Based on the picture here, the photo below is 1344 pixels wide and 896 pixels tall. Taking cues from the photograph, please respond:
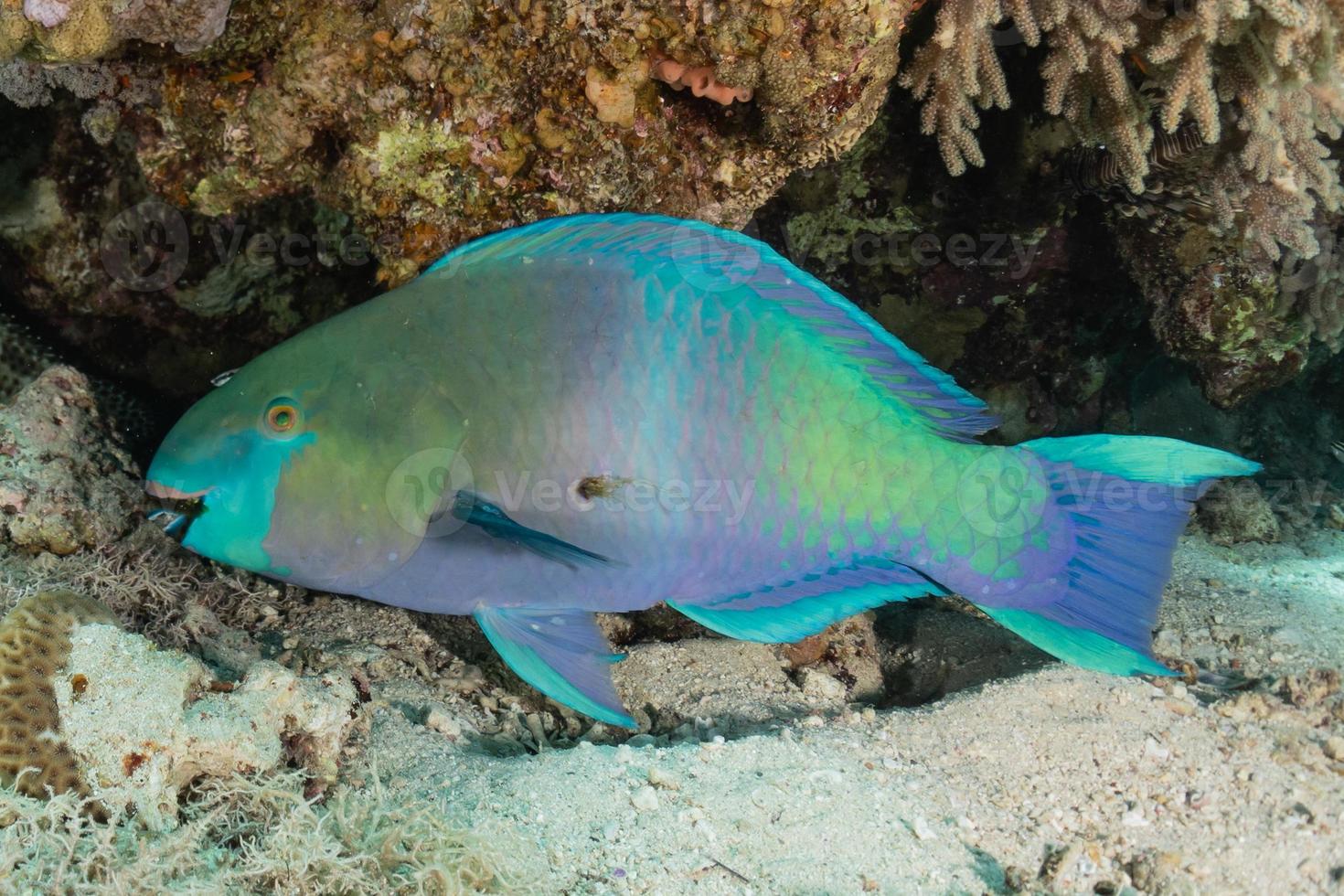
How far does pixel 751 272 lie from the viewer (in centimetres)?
237

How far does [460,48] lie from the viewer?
106 inches

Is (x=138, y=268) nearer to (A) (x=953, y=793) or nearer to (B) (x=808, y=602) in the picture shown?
(B) (x=808, y=602)

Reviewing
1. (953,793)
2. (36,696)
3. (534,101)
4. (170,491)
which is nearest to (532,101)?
(534,101)

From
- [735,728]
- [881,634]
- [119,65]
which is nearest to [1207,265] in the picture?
[881,634]

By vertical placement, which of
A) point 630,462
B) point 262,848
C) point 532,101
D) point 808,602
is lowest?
point 262,848

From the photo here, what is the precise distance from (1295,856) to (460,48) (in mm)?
3343

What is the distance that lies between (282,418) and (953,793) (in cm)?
215

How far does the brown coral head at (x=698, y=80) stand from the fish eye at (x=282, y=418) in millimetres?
1490

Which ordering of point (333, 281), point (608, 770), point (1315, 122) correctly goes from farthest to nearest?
point (333, 281), point (1315, 122), point (608, 770)

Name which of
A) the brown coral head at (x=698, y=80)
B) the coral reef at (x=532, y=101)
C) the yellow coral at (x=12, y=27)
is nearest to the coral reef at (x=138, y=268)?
the coral reef at (x=532, y=101)

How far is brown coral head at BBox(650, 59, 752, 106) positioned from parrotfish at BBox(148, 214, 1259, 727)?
0.59 meters

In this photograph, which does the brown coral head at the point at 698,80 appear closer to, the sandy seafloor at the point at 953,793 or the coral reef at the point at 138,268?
the coral reef at the point at 138,268

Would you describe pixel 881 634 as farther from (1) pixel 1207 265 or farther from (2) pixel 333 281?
(2) pixel 333 281

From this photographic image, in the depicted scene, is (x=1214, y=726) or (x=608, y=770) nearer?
(x=608, y=770)
